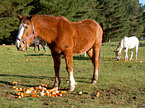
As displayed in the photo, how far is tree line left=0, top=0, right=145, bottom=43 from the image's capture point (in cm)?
2883

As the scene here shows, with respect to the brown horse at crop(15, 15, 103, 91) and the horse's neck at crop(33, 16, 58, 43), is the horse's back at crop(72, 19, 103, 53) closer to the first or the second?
the brown horse at crop(15, 15, 103, 91)

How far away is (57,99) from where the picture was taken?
5.29 meters

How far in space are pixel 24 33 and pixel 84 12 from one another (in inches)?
1564

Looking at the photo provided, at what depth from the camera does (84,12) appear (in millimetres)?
43750

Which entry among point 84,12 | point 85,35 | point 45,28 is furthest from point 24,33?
point 84,12

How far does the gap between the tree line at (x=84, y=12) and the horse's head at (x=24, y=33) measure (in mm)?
23147

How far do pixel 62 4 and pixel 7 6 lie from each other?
9349 millimetres

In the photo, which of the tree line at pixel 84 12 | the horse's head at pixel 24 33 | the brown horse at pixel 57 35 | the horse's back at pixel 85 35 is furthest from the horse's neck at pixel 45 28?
the tree line at pixel 84 12

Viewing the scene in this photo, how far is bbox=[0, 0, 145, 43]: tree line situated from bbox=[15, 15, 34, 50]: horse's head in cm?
2315

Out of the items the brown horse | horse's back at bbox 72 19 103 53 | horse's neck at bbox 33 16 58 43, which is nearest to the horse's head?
the brown horse

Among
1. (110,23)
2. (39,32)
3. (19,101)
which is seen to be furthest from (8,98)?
(110,23)

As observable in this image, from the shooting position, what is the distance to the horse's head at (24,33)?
521 centimetres

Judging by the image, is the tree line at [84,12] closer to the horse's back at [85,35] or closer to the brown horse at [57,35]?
the horse's back at [85,35]

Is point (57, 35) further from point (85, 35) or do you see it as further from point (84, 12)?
point (84, 12)
